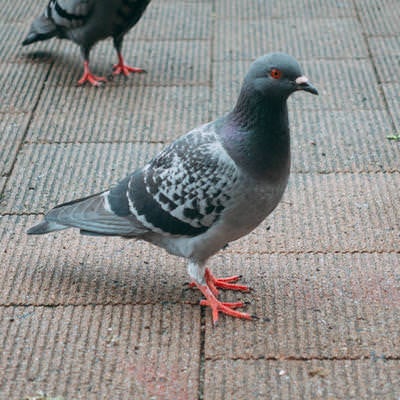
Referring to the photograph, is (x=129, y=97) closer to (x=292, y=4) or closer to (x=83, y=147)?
(x=83, y=147)

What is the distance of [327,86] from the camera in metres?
6.59

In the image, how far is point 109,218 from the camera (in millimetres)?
4004

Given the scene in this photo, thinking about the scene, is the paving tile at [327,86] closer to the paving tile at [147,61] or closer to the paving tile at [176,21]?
the paving tile at [147,61]

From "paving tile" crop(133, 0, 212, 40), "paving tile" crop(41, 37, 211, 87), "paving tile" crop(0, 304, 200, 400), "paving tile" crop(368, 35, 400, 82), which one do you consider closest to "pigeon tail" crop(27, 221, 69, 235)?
"paving tile" crop(0, 304, 200, 400)

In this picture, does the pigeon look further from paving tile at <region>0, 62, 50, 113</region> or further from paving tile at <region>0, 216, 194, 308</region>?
paving tile at <region>0, 62, 50, 113</region>

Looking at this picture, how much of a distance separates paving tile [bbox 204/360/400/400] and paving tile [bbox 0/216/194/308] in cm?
65

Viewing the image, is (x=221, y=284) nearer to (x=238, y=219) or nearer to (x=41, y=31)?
(x=238, y=219)

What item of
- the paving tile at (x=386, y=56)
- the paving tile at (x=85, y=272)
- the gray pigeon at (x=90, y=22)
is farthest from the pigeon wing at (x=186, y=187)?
the paving tile at (x=386, y=56)

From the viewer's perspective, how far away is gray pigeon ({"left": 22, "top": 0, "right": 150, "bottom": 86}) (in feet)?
21.3

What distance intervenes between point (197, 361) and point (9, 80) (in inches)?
165

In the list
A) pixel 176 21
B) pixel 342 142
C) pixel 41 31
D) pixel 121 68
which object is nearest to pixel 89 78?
pixel 121 68

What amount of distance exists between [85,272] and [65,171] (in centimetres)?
134

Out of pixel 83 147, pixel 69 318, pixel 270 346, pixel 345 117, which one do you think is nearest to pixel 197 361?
pixel 270 346

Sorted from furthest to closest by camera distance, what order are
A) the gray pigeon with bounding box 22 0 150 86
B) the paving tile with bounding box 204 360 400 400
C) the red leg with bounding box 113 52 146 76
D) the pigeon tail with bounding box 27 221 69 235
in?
the red leg with bounding box 113 52 146 76
the gray pigeon with bounding box 22 0 150 86
the pigeon tail with bounding box 27 221 69 235
the paving tile with bounding box 204 360 400 400
